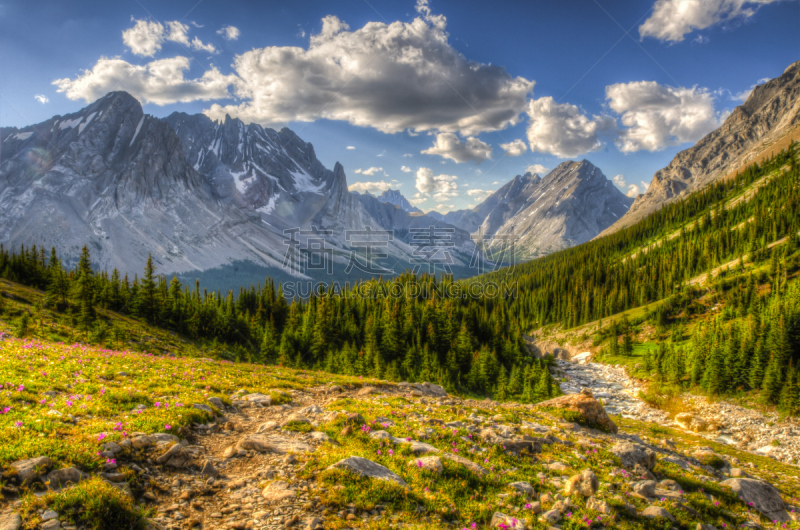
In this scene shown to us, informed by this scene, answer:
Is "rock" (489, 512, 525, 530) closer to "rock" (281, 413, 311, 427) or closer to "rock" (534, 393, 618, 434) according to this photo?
"rock" (281, 413, 311, 427)

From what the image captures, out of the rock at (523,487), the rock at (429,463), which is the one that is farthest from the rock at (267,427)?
the rock at (523,487)

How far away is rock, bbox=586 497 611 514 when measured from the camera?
8.24 metres

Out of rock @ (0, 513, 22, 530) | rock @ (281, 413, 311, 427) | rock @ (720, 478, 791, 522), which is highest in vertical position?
rock @ (0, 513, 22, 530)

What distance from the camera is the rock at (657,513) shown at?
27.5 ft

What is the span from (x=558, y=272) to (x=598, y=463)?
150235 mm

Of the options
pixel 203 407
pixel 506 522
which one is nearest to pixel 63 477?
pixel 203 407

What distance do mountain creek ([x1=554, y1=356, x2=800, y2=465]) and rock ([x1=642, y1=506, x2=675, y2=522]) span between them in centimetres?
3721

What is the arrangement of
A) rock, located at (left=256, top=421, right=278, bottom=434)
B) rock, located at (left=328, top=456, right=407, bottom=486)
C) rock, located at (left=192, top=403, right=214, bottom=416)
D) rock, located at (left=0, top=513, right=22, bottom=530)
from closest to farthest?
1. rock, located at (left=0, top=513, right=22, bottom=530)
2. rock, located at (left=328, top=456, right=407, bottom=486)
3. rock, located at (left=256, top=421, right=278, bottom=434)
4. rock, located at (left=192, top=403, right=214, bottom=416)

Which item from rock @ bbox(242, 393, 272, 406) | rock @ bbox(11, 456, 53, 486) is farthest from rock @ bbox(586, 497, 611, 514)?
rock @ bbox(242, 393, 272, 406)

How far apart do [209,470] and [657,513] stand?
435 inches

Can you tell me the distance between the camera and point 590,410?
18953 mm

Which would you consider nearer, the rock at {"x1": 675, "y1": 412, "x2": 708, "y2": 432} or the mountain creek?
the mountain creek

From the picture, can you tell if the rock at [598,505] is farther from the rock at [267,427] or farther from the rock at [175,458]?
the rock at [175,458]

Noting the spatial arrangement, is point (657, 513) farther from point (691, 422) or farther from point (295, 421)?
point (691, 422)
